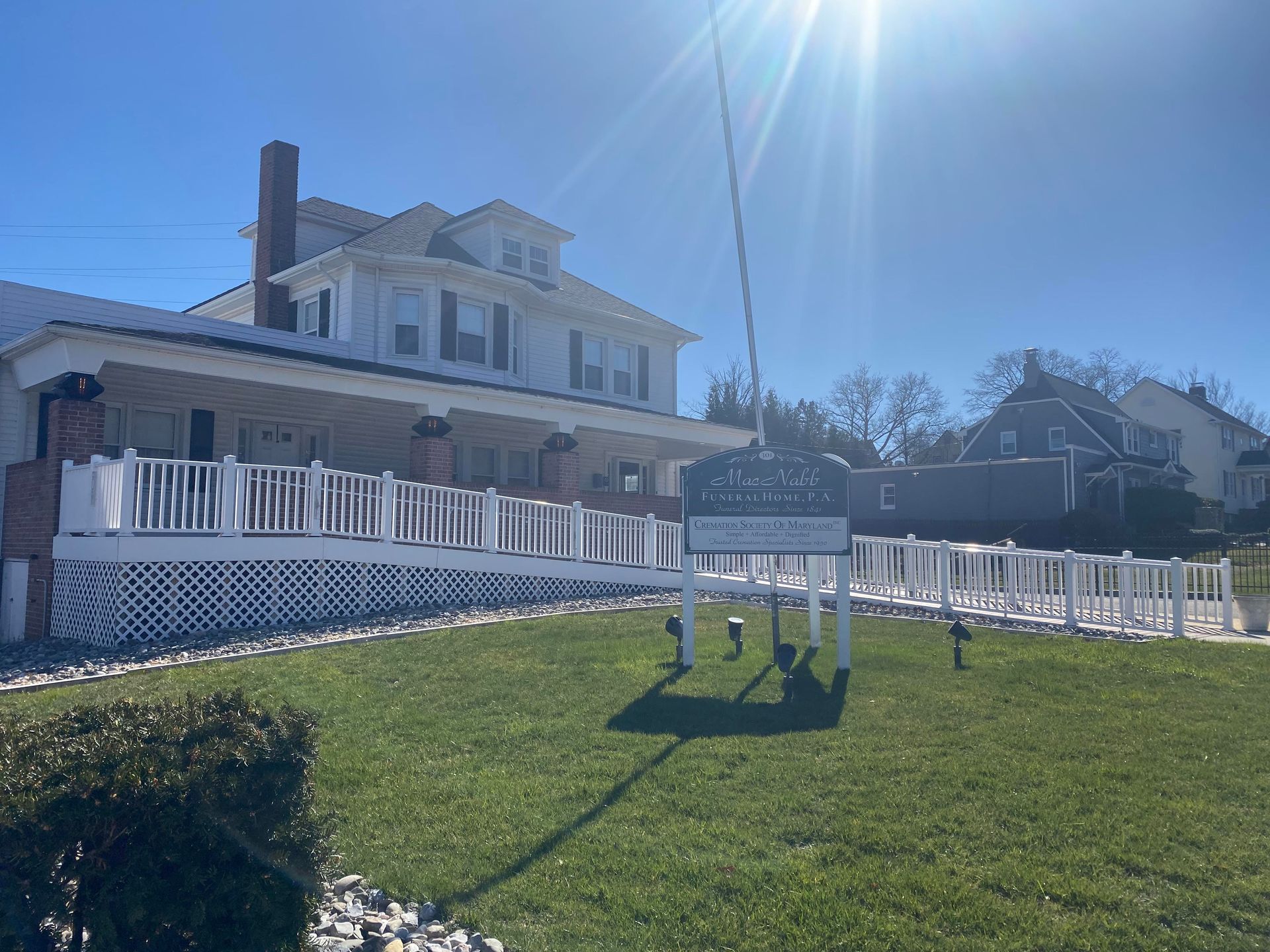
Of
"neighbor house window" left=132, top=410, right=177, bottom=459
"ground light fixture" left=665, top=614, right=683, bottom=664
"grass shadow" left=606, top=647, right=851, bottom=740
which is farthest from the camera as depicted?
"neighbor house window" left=132, top=410, right=177, bottom=459

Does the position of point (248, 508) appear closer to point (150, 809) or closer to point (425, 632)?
point (425, 632)

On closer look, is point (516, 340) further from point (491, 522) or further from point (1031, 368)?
point (1031, 368)

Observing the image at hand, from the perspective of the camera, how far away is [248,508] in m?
11.6

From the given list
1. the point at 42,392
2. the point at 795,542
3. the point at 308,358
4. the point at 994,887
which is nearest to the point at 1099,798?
the point at 994,887

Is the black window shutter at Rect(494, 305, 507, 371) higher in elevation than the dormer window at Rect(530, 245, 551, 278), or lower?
lower

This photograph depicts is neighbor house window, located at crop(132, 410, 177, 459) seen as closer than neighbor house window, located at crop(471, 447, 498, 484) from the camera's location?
Yes

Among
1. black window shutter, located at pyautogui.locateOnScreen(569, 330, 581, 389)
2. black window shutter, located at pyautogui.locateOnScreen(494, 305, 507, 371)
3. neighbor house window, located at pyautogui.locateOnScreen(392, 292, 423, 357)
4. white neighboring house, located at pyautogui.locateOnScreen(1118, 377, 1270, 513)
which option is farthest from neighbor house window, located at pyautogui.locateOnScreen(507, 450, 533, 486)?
white neighboring house, located at pyautogui.locateOnScreen(1118, 377, 1270, 513)

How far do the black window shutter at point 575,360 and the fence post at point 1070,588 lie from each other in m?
12.4

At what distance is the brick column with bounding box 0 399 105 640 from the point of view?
1193 centimetres

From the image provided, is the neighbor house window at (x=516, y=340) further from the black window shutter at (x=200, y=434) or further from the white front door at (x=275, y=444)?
the black window shutter at (x=200, y=434)

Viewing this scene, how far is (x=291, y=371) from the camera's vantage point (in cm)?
1381

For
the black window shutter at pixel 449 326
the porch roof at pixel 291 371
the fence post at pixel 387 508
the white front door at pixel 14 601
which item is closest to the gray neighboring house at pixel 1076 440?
the porch roof at pixel 291 371

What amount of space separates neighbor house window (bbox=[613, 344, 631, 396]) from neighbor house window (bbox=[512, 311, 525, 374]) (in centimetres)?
320

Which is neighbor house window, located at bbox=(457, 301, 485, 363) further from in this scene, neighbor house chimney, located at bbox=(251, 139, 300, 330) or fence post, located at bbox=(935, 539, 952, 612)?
fence post, located at bbox=(935, 539, 952, 612)
